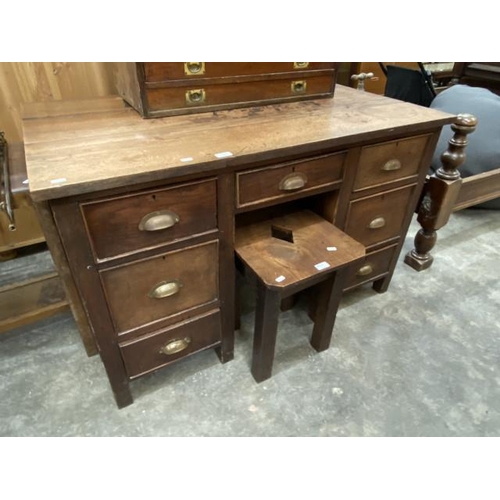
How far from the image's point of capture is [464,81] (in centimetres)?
390

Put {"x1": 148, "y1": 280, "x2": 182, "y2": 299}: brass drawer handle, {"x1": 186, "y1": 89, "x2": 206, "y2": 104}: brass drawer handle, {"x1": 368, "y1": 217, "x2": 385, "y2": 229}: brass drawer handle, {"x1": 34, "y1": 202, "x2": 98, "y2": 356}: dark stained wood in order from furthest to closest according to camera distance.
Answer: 1. {"x1": 368, "y1": 217, "x2": 385, "y2": 229}: brass drawer handle
2. {"x1": 186, "y1": 89, "x2": 206, "y2": 104}: brass drawer handle
3. {"x1": 148, "y1": 280, "x2": 182, "y2": 299}: brass drawer handle
4. {"x1": 34, "y1": 202, "x2": 98, "y2": 356}: dark stained wood

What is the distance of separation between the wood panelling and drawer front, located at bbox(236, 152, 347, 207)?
3.00ft

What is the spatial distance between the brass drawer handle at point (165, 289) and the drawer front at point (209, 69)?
61 cm

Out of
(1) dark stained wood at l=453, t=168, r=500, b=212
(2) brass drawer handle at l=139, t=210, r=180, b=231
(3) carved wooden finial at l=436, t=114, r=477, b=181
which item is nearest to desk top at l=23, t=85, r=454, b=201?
(2) brass drawer handle at l=139, t=210, r=180, b=231

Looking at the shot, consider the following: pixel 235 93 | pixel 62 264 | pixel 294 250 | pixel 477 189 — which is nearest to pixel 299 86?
pixel 235 93

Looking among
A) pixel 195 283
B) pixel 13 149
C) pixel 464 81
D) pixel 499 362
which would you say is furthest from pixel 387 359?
pixel 464 81

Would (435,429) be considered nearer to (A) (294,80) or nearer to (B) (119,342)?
(B) (119,342)

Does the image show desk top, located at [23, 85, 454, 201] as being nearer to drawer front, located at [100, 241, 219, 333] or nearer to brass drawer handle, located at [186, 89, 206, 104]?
brass drawer handle, located at [186, 89, 206, 104]

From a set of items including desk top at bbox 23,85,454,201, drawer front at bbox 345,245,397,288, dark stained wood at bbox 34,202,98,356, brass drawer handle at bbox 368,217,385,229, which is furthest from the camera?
drawer front at bbox 345,245,397,288

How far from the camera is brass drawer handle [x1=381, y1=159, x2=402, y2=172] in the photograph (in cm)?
127

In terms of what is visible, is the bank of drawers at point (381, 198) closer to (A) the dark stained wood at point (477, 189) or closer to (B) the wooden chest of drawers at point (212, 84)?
(B) the wooden chest of drawers at point (212, 84)

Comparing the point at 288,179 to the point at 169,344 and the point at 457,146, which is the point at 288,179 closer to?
the point at 169,344

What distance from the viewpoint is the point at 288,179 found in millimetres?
1080

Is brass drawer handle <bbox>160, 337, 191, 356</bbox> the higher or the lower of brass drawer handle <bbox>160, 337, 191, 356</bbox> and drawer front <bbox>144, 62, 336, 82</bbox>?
the lower
